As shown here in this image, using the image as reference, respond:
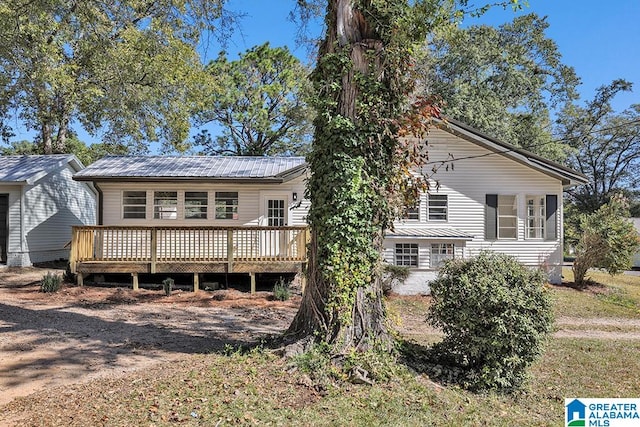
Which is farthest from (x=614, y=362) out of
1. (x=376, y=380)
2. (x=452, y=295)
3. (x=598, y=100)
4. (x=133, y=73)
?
(x=598, y=100)

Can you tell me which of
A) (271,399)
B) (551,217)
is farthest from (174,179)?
(551,217)

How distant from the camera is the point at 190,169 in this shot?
1414 centimetres

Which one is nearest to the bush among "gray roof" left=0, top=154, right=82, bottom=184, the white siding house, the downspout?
the white siding house

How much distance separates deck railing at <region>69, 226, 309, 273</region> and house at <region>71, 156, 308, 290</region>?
26 mm

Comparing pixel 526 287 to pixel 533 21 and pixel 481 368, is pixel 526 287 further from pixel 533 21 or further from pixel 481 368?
pixel 533 21

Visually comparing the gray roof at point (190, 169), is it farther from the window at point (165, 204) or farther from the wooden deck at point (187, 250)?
the wooden deck at point (187, 250)

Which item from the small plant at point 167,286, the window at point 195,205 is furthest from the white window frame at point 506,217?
the small plant at point 167,286

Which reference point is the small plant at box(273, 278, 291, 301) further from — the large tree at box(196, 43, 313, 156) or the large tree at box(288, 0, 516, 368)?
the large tree at box(196, 43, 313, 156)

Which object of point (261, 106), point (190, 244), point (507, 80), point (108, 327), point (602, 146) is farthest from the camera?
point (602, 146)

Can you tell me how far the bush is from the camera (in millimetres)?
4562

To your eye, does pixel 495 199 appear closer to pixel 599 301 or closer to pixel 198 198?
pixel 599 301

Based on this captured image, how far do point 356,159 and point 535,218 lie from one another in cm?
1203

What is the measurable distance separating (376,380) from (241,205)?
400 inches

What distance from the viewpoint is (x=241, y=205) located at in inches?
553
